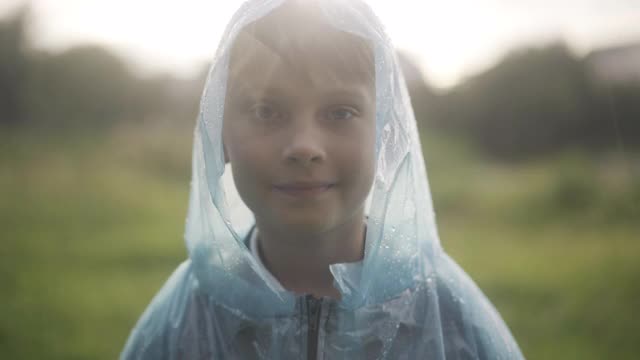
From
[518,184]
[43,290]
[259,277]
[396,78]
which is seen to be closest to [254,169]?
[259,277]

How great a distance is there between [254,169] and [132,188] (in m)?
3.60

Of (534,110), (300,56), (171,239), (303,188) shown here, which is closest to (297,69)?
(300,56)

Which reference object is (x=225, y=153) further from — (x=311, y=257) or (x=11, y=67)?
(x=11, y=67)

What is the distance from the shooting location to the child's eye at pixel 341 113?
0.81 metres

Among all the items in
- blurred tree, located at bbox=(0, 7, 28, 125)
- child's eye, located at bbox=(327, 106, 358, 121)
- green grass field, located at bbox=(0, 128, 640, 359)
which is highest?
blurred tree, located at bbox=(0, 7, 28, 125)

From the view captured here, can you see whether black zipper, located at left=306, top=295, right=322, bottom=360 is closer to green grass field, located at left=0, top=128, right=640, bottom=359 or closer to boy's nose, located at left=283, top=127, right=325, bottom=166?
boy's nose, located at left=283, top=127, right=325, bottom=166

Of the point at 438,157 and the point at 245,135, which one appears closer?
the point at 245,135

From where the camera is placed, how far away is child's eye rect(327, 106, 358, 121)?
809 mm

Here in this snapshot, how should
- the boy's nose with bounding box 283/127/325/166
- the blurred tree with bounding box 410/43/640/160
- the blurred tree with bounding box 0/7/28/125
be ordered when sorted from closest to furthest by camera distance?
the boy's nose with bounding box 283/127/325/166 → the blurred tree with bounding box 410/43/640/160 → the blurred tree with bounding box 0/7/28/125

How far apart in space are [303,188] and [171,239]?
10.1 feet

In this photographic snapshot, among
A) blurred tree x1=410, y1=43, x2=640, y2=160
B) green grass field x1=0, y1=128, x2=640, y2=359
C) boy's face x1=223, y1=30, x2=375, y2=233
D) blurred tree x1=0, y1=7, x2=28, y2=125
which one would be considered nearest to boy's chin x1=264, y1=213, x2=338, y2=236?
boy's face x1=223, y1=30, x2=375, y2=233

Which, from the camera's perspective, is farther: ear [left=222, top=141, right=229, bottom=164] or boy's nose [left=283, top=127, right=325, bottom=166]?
ear [left=222, top=141, right=229, bottom=164]

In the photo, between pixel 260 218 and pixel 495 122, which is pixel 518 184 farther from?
pixel 260 218

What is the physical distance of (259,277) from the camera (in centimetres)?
85
